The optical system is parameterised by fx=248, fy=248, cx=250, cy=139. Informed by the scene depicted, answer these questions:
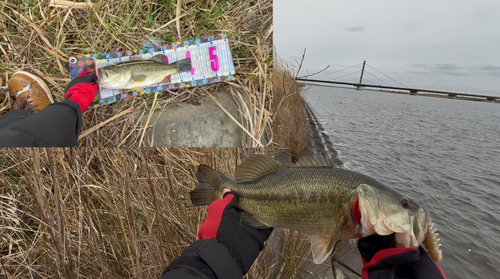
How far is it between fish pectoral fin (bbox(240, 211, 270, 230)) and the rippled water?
6.87ft

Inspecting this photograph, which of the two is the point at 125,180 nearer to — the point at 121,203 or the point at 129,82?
the point at 121,203

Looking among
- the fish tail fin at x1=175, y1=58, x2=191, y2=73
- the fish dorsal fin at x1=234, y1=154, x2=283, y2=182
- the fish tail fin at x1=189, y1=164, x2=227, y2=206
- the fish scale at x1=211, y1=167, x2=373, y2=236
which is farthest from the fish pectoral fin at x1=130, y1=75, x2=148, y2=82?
the fish scale at x1=211, y1=167, x2=373, y2=236

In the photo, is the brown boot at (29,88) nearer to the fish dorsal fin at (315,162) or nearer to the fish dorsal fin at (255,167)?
the fish dorsal fin at (255,167)

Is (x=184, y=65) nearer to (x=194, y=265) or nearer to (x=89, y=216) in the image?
(x=89, y=216)

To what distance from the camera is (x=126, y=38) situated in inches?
130

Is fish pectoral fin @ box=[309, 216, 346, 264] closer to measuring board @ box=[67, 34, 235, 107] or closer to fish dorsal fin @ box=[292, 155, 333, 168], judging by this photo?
fish dorsal fin @ box=[292, 155, 333, 168]

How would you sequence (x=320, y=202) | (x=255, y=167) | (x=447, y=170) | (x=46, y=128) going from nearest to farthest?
1. (x=320, y=202)
2. (x=255, y=167)
3. (x=46, y=128)
4. (x=447, y=170)

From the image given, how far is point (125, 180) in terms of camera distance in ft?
6.91

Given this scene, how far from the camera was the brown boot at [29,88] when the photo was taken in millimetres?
3062

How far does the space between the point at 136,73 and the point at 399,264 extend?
3.38 meters

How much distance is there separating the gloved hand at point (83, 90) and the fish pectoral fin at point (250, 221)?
96.8 inches

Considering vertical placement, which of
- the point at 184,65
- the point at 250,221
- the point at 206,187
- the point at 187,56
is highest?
the point at 187,56

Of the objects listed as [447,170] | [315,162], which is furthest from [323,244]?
[447,170]

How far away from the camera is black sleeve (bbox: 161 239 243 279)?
144 centimetres
